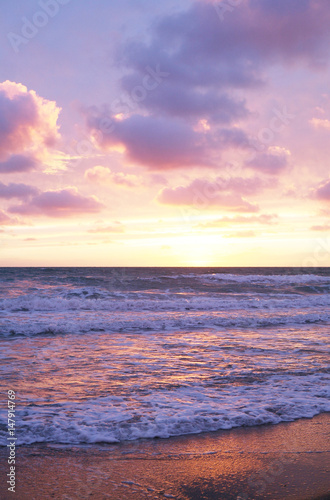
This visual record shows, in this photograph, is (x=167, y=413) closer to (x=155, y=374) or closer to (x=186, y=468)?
(x=186, y=468)

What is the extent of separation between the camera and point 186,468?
425 cm

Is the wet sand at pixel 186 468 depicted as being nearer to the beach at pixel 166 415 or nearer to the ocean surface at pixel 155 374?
the beach at pixel 166 415

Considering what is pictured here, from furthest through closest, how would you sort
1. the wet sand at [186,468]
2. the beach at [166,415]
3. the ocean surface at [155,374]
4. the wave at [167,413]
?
the ocean surface at [155,374] → the wave at [167,413] → the beach at [166,415] → the wet sand at [186,468]

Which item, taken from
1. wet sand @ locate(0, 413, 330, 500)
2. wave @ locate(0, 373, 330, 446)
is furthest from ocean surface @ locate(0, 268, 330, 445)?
wet sand @ locate(0, 413, 330, 500)

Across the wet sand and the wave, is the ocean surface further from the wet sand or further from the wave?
the wet sand

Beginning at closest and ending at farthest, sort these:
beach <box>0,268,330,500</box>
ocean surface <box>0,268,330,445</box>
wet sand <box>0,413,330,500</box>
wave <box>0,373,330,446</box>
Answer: wet sand <box>0,413,330,500</box>
beach <box>0,268,330,500</box>
wave <box>0,373,330,446</box>
ocean surface <box>0,268,330,445</box>

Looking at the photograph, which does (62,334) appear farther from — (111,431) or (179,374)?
(111,431)

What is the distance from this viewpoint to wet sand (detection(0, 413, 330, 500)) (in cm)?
374

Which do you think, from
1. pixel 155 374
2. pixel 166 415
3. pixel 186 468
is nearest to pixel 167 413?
pixel 166 415

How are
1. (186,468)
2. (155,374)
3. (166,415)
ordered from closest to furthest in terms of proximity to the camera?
(186,468) → (166,415) → (155,374)

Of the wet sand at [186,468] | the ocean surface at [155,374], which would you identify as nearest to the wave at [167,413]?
the ocean surface at [155,374]

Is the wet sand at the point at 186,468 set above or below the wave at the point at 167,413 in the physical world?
above

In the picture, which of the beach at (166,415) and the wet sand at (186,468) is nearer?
the wet sand at (186,468)

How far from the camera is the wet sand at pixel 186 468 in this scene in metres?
3.74
